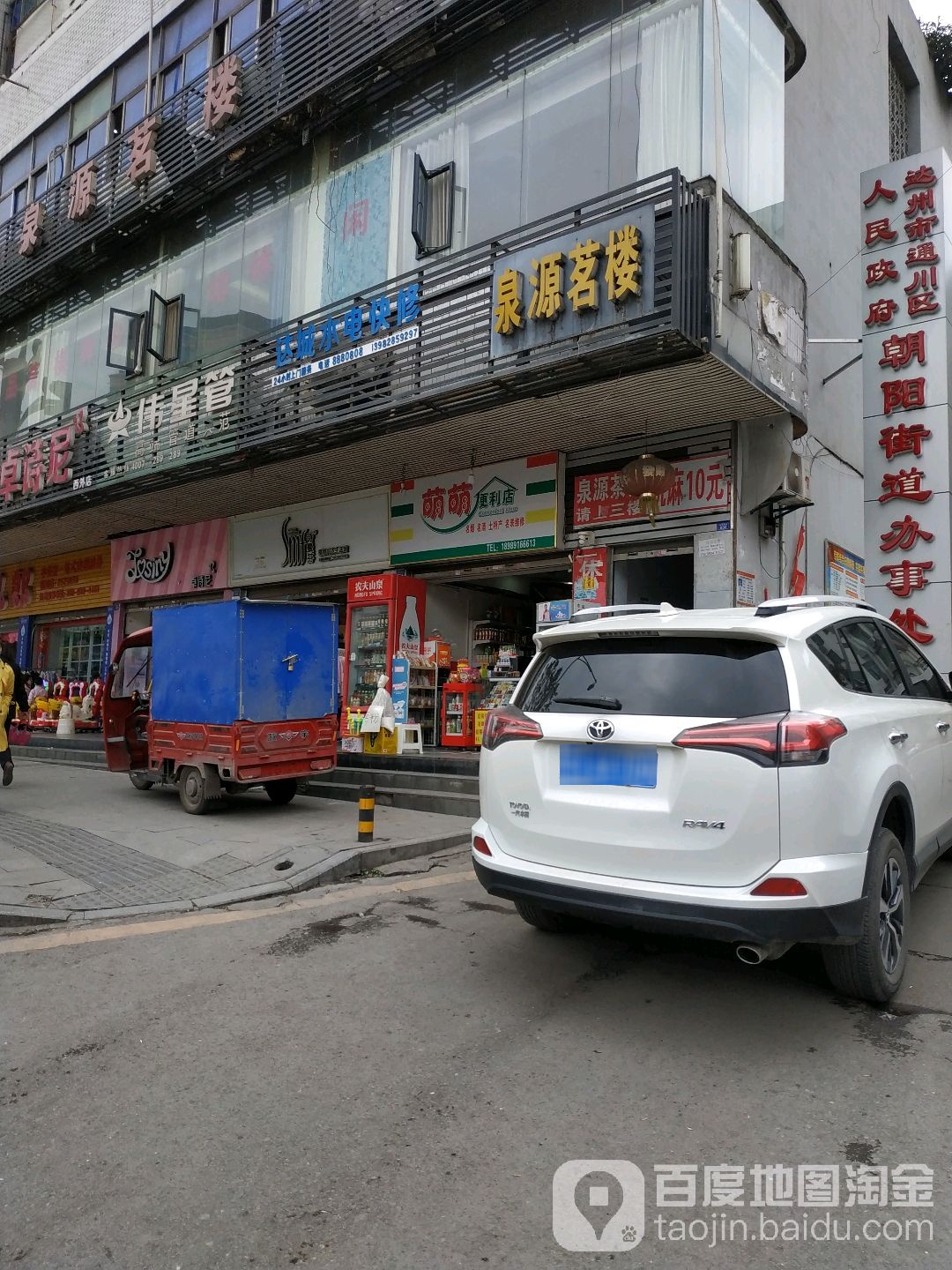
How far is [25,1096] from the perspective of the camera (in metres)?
3.17

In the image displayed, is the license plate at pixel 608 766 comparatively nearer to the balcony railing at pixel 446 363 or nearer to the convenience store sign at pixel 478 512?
the balcony railing at pixel 446 363

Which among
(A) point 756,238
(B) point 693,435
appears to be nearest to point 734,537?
(B) point 693,435

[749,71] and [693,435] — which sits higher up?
[749,71]

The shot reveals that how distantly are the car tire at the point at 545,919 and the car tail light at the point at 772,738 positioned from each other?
173cm

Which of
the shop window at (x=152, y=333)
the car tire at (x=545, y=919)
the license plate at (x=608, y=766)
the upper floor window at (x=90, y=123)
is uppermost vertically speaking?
the upper floor window at (x=90, y=123)

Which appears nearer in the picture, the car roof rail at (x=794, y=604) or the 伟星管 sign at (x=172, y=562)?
the car roof rail at (x=794, y=604)

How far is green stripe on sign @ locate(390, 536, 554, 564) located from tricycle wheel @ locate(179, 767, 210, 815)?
5.32 m

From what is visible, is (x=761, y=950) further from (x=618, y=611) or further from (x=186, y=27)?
(x=186, y=27)

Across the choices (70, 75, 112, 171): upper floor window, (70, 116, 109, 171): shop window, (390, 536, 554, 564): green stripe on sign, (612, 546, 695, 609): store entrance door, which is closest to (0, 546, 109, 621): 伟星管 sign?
(70, 116, 109, 171): shop window

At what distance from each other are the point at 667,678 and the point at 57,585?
2171 cm

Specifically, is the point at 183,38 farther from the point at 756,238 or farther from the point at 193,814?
the point at 193,814

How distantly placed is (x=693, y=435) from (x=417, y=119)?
6650 millimetres

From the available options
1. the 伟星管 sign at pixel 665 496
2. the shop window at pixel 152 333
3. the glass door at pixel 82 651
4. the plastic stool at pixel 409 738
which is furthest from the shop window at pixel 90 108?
the plastic stool at pixel 409 738

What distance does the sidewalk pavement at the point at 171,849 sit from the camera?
5953 millimetres
